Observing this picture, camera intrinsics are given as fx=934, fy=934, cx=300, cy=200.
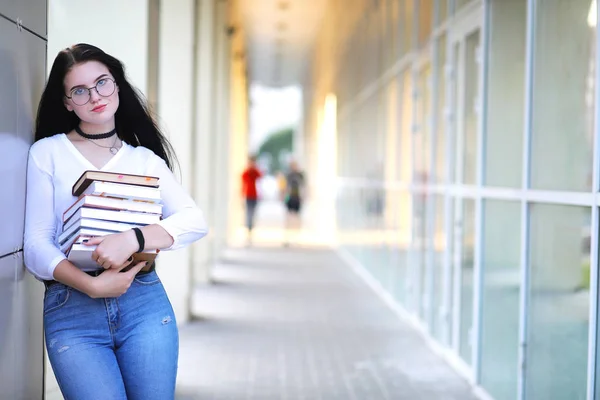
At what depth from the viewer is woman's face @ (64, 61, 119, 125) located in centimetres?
250

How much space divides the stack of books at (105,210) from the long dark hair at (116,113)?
0.27 metres

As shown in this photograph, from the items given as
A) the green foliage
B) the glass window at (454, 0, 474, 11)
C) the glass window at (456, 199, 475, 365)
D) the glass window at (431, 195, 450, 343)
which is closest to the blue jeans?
the glass window at (456, 199, 475, 365)

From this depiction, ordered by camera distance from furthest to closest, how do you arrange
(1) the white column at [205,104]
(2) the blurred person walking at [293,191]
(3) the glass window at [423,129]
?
1. (2) the blurred person walking at [293,191]
2. (1) the white column at [205,104]
3. (3) the glass window at [423,129]

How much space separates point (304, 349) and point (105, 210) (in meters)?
5.11

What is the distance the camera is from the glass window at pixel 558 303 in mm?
4117

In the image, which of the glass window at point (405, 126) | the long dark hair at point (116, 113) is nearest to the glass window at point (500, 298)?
the long dark hair at point (116, 113)

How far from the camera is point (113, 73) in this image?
258 centimetres

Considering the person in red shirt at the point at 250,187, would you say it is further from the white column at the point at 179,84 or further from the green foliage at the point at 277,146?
the green foliage at the point at 277,146

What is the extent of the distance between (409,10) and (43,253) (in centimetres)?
742

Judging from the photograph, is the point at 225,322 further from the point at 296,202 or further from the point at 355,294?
the point at 296,202

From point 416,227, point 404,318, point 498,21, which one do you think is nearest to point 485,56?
point 498,21

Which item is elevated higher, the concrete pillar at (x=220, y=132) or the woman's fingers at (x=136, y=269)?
the concrete pillar at (x=220, y=132)

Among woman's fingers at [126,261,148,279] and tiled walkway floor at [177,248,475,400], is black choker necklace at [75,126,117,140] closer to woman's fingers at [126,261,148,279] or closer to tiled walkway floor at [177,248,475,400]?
woman's fingers at [126,261,148,279]

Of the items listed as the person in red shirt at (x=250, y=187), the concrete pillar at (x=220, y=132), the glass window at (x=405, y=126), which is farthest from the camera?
the person in red shirt at (x=250, y=187)
